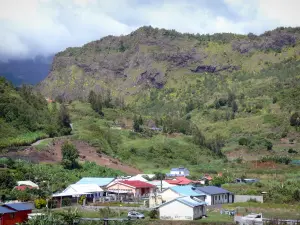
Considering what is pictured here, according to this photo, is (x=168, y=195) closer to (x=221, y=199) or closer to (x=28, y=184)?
(x=221, y=199)

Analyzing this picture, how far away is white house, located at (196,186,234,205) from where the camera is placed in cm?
5700

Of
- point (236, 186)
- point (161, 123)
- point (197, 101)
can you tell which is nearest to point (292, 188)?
point (236, 186)

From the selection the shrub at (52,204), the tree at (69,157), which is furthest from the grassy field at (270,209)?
the tree at (69,157)

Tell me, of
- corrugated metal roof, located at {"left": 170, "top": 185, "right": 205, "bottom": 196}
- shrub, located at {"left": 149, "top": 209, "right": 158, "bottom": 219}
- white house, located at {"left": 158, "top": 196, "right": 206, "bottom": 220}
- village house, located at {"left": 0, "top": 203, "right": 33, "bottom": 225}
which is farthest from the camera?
corrugated metal roof, located at {"left": 170, "top": 185, "right": 205, "bottom": 196}

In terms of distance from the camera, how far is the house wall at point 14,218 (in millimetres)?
39719

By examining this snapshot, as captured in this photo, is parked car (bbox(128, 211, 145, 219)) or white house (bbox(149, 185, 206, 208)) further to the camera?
white house (bbox(149, 185, 206, 208))

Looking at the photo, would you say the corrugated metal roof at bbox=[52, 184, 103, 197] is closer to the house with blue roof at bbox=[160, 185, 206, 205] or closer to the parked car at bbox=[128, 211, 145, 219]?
the house with blue roof at bbox=[160, 185, 206, 205]

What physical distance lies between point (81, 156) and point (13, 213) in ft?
152

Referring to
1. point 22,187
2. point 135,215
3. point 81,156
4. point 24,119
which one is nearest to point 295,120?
point 81,156

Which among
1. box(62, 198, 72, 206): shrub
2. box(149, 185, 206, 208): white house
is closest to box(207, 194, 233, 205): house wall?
box(149, 185, 206, 208): white house

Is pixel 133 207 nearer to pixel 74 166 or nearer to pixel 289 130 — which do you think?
pixel 74 166

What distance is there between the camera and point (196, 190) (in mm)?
56906

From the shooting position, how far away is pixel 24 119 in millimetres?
94562

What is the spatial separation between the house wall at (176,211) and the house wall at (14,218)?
11467 mm
